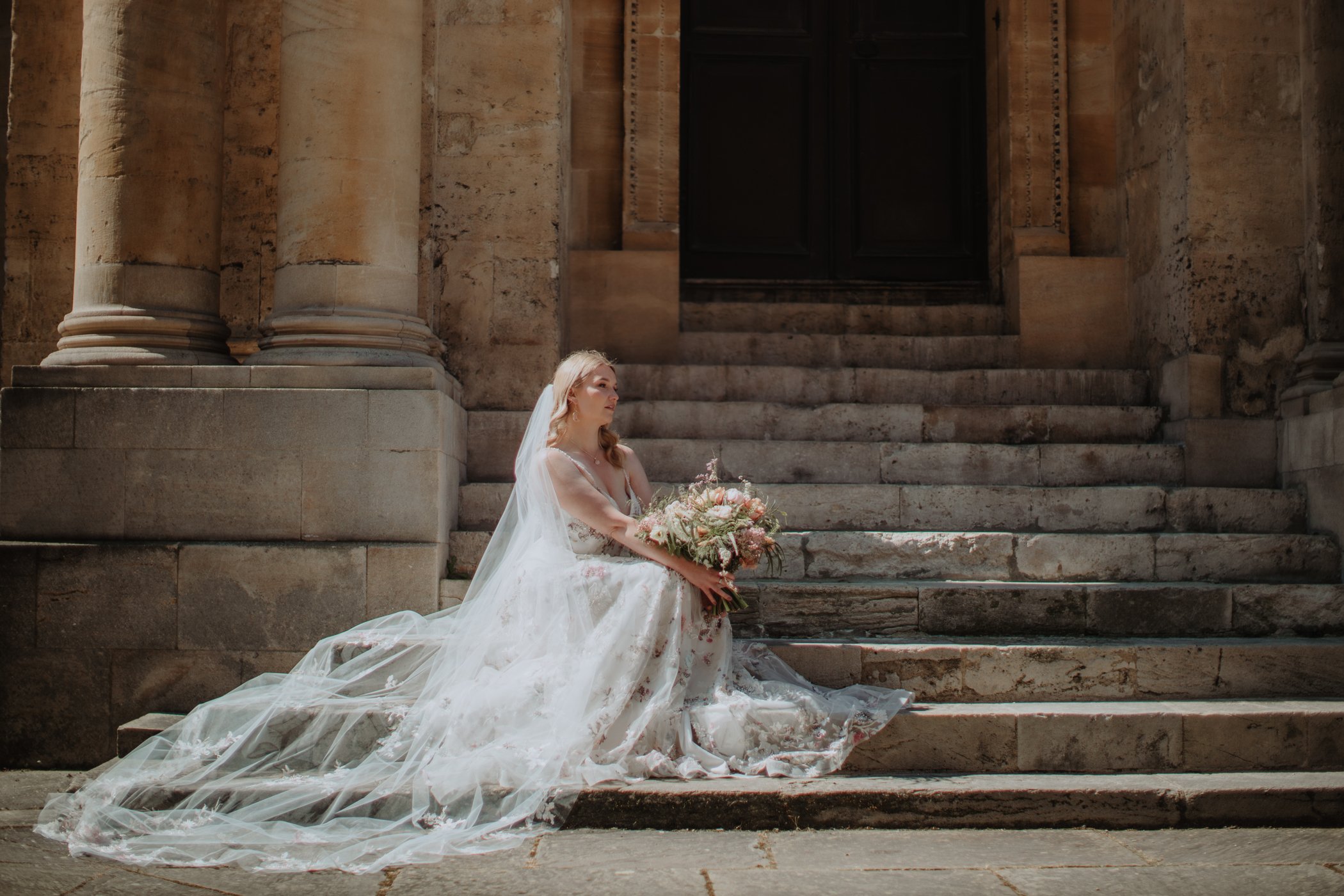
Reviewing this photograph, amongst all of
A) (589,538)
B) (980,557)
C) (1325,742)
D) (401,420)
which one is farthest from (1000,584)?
(401,420)

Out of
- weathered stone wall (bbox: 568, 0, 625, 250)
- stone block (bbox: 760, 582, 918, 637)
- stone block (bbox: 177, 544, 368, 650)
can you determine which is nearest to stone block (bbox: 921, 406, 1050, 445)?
stone block (bbox: 760, 582, 918, 637)

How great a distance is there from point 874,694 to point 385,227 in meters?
3.48

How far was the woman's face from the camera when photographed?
525 cm

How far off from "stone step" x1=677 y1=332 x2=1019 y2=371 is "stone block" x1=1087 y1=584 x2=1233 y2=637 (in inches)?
110

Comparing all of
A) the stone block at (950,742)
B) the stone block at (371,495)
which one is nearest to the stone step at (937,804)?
the stone block at (950,742)

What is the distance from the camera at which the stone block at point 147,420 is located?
577cm

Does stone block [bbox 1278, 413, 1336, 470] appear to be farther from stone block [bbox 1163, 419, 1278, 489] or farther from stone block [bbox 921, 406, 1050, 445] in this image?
stone block [bbox 921, 406, 1050, 445]

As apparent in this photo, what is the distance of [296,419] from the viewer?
577 centimetres

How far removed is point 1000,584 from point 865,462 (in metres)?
1.32

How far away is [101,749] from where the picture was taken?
5586 mm

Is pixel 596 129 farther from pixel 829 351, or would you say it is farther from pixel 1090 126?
pixel 1090 126

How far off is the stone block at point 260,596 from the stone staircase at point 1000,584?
68cm

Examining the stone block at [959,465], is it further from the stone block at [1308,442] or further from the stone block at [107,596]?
the stone block at [107,596]

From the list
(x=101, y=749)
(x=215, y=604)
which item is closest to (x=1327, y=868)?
(x=215, y=604)
